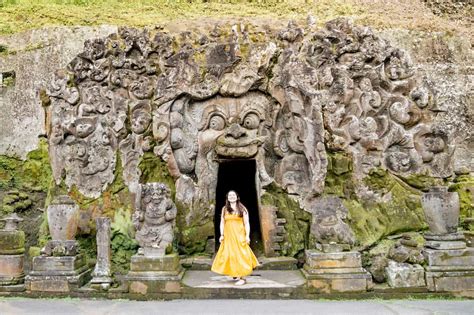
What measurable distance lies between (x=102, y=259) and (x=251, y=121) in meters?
4.20

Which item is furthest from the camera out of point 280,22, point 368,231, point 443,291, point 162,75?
point 280,22

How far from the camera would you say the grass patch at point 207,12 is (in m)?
13.9

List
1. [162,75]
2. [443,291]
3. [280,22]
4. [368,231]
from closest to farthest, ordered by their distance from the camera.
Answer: [443,291] < [368,231] < [162,75] < [280,22]

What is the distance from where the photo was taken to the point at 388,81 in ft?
33.1

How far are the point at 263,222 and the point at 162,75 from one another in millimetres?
3872

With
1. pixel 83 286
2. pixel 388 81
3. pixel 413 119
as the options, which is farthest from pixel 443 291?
pixel 83 286

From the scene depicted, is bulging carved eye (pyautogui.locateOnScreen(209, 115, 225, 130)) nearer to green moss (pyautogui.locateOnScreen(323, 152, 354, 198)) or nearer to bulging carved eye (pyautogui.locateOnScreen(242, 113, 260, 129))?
bulging carved eye (pyautogui.locateOnScreen(242, 113, 260, 129))

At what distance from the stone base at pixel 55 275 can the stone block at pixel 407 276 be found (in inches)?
209

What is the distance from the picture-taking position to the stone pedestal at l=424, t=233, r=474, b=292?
24.6 feet

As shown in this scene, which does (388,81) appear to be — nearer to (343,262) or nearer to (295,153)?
(295,153)

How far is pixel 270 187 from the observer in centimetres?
978

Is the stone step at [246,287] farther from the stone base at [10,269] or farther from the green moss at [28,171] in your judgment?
the green moss at [28,171]

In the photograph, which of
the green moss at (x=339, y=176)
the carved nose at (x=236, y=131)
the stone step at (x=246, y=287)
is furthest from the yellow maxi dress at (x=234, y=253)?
the green moss at (x=339, y=176)

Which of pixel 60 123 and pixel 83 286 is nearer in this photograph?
pixel 83 286
